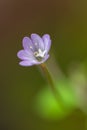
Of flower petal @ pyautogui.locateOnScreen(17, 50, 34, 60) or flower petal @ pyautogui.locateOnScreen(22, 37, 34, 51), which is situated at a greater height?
flower petal @ pyautogui.locateOnScreen(22, 37, 34, 51)

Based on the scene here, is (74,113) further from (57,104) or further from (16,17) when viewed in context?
(16,17)

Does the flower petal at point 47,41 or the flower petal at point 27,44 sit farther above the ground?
the flower petal at point 27,44

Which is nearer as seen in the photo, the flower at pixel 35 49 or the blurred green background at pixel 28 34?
the flower at pixel 35 49

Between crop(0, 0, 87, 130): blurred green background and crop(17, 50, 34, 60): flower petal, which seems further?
crop(0, 0, 87, 130): blurred green background

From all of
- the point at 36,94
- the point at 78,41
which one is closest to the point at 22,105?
the point at 36,94

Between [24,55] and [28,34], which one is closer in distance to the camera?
[24,55]
